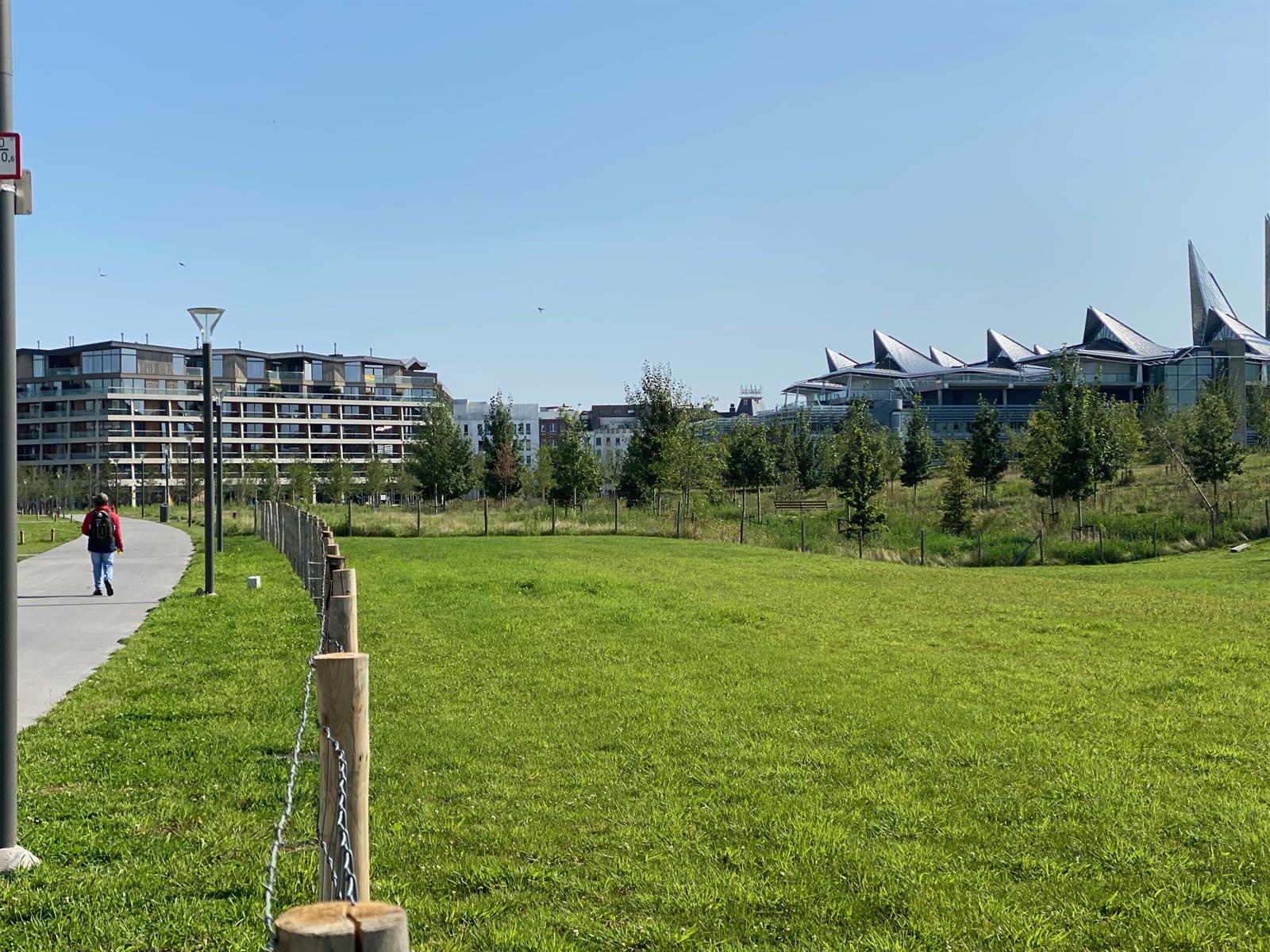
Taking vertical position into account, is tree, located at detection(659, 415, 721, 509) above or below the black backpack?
above

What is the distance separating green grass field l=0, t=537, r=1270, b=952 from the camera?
4.80 meters

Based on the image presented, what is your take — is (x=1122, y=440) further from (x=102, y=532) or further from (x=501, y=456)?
(x=102, y=532)

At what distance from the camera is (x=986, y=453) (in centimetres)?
5638

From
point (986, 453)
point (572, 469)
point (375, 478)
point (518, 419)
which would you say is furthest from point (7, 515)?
point (518, 419)

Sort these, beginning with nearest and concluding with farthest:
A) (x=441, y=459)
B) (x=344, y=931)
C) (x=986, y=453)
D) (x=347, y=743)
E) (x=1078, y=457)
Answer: (x=344, y=931) → (x=347, y=743) → (x=1078, y=457) → (x=986, y=453) → (x=441, y=459)

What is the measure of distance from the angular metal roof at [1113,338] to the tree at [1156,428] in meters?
46.8

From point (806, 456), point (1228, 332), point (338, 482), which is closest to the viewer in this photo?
point (806, 456)

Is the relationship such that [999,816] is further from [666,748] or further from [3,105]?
[3,105]

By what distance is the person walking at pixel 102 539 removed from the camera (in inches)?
719

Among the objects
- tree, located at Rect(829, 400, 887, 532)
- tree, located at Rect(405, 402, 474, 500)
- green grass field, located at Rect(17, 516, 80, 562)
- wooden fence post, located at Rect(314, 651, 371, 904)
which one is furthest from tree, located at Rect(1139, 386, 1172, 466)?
wooden fence post, located at Rect(314, 651, 371, 904)

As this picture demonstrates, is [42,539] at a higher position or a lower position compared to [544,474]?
lower

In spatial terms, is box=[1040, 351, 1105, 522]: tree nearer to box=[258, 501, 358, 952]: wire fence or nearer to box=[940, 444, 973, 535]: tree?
box=[940, 444, 973, 535]: tree

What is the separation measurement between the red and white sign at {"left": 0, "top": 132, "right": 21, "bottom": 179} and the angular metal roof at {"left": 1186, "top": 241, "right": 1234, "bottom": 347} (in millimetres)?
114882

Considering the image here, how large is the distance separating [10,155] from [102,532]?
14285 millimetres
